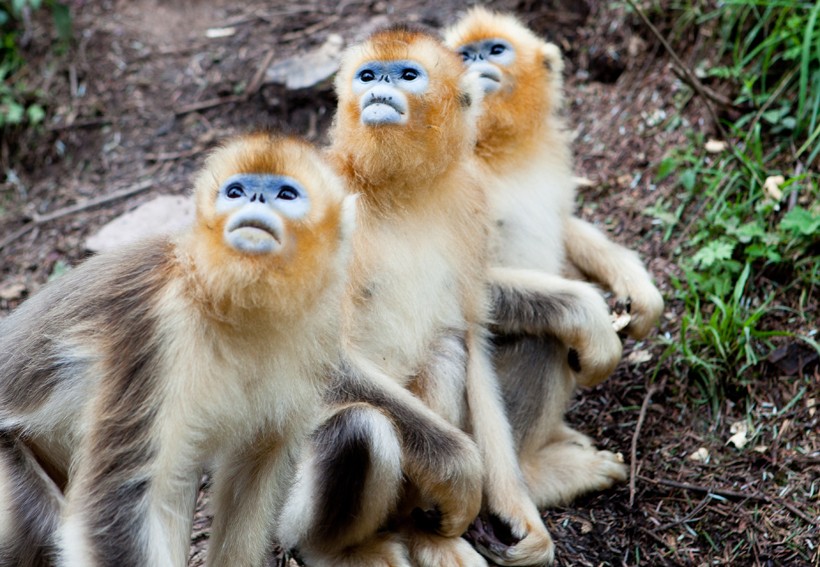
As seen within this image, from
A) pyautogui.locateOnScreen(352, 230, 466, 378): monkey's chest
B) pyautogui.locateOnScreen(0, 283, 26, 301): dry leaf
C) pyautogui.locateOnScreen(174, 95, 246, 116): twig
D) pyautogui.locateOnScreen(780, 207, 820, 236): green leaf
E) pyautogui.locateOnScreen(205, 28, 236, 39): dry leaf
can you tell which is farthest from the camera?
pyautogui.locateOnScreen(205, 28, 236, 39): dry leaf

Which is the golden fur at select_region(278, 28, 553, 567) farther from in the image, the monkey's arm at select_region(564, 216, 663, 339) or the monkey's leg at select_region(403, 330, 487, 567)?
the monkey's arm at select_region(564, 216, 663, 339)

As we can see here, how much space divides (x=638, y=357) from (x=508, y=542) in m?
1.78

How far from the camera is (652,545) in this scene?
446 cm

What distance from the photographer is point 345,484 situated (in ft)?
11.8

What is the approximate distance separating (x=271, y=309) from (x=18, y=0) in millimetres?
5241

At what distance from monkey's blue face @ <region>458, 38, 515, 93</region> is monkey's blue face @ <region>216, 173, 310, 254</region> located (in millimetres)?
1714

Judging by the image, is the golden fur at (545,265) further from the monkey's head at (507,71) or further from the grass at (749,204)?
the grass at (749,204)

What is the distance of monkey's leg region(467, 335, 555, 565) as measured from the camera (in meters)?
4.07

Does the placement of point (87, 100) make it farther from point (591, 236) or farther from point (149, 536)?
point (149, 536)

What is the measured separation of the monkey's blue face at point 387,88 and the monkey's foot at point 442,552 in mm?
1708

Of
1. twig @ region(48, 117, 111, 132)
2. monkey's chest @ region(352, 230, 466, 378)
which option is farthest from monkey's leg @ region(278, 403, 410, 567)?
twig @ region(48, 117, 111, 132)

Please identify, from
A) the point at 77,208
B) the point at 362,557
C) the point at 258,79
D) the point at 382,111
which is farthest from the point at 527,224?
the point at 77,208

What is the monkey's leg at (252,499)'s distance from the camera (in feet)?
11.9

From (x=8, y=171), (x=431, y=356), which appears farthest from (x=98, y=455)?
(x=8, y=171)
